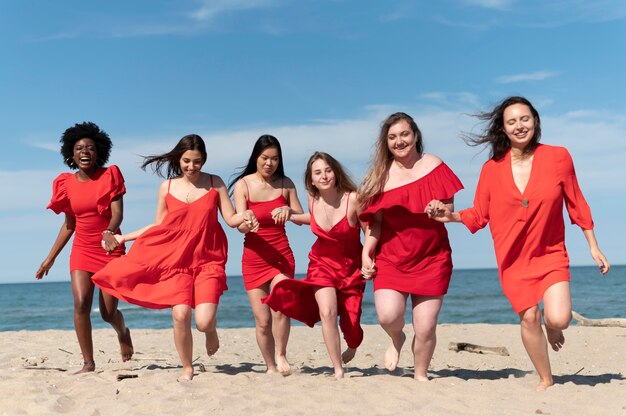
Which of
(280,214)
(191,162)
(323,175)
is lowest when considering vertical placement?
(280,214)

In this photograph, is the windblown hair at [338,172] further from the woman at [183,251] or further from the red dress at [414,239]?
the woman at [183,251]

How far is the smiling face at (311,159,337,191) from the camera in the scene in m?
6.64

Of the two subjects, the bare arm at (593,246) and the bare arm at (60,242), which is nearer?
the bare arm at (593,246)

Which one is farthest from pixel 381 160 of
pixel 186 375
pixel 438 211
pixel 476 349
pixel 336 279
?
pixel 476 349

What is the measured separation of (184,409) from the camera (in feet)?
18.7

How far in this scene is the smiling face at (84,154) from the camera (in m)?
7.52

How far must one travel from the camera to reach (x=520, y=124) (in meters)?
6.11

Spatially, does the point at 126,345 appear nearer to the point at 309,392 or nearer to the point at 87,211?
the point at 87,211

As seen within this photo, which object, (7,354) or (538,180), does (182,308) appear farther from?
(7,354)

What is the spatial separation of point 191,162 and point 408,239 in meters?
2.15

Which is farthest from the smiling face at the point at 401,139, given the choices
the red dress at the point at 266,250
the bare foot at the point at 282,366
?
the bare foot at the point at 282,366

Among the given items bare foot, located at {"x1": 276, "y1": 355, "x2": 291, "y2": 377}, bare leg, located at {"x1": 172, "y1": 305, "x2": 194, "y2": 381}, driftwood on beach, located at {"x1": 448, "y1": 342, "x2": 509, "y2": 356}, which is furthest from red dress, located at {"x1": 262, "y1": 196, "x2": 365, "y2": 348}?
driftwood on beach, located at {"x1": 448, "y1": 342, "x2": 509, "y2": 356}

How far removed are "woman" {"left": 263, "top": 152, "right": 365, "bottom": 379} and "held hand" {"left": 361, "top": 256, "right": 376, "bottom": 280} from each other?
0.62ft

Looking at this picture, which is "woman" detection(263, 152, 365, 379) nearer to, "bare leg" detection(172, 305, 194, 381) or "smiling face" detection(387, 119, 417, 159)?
"smiling face" detection(387, 119, 417, 159)
